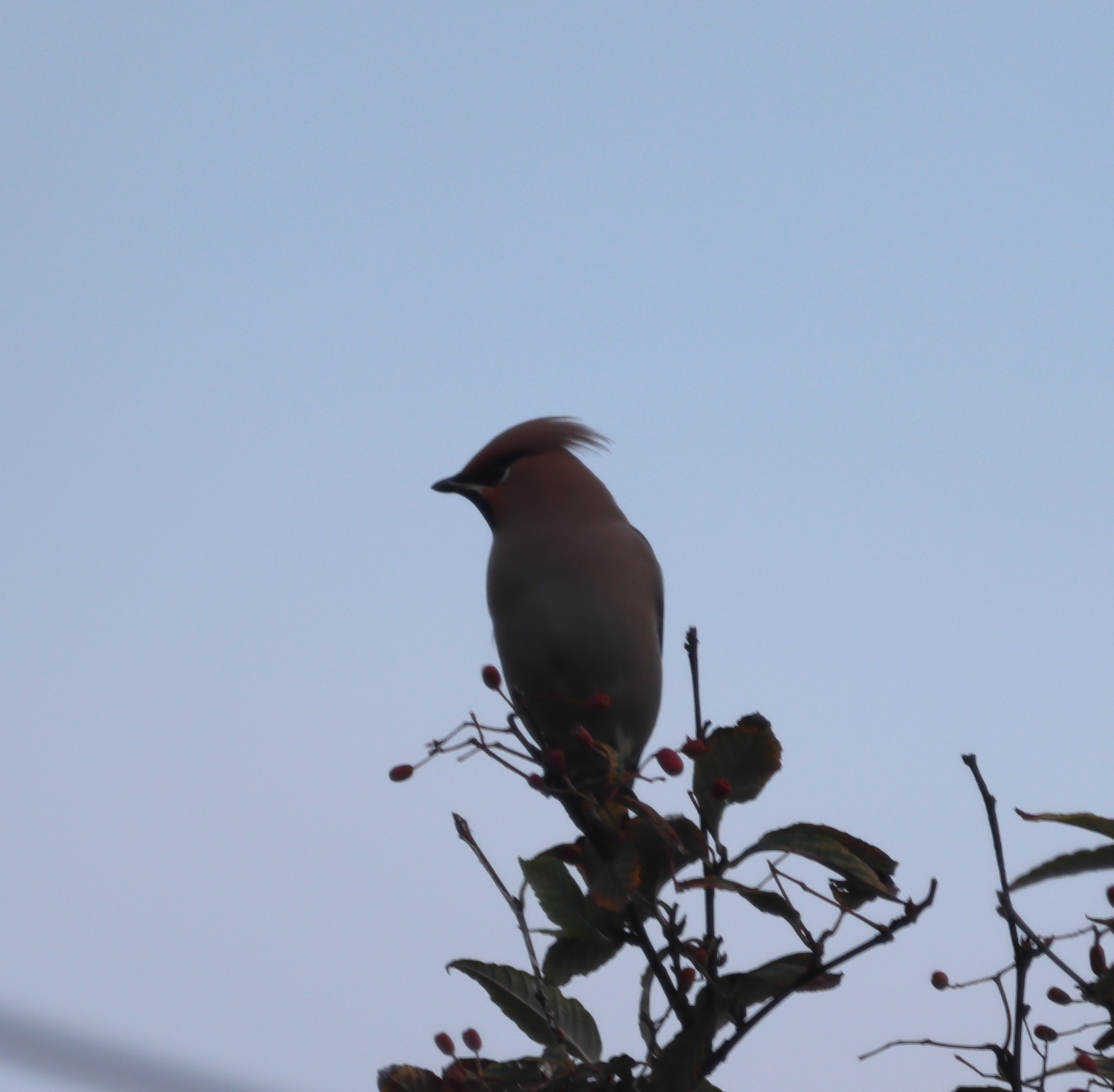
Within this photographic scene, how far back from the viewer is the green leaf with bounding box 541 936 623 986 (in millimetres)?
2113

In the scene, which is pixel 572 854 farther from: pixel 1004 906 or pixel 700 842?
pixel 1004 906

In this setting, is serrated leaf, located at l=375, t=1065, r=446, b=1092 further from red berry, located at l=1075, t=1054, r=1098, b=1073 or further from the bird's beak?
the bird's beak

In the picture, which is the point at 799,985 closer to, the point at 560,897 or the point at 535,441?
the point at 560,897

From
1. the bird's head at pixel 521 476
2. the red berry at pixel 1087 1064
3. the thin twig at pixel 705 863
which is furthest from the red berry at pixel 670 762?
the bird's head at pixel 521 476

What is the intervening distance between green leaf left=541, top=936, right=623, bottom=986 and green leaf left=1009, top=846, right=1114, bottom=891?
1.99 ft

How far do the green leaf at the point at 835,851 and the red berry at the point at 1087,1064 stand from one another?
0.30 metres

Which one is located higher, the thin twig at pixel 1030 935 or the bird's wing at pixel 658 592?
the bird's wing at pixel 658 592

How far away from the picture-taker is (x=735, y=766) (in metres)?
2.02

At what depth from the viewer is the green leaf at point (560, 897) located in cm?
210

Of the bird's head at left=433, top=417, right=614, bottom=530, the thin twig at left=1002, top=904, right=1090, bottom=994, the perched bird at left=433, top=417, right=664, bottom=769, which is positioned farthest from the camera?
the bird's head at left=433, top=417, right=614, bottom=530

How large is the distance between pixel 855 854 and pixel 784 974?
0.19 m

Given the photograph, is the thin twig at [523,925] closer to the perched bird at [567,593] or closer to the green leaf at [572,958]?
the green leaf at [572,958]

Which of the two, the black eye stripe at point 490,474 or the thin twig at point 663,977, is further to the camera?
the black eye stripe at point 490,474

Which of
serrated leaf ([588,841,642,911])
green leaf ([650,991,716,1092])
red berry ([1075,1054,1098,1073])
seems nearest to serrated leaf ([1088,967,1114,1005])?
red berry ([1075,1054,1098,1073])
